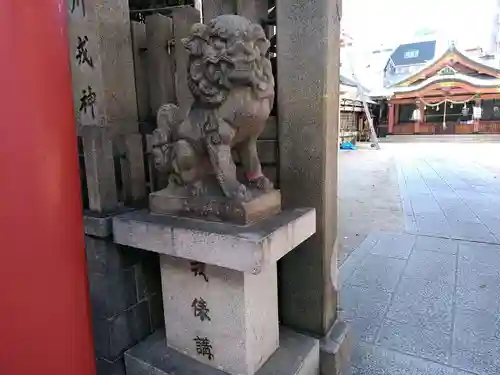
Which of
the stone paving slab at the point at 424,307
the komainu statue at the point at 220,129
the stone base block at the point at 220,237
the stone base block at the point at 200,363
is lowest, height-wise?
the stone paving slab at the point at 424,307

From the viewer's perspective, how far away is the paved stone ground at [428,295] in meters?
1.91

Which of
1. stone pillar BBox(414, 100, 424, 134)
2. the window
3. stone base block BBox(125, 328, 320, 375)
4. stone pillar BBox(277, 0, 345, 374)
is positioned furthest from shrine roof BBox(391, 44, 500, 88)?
stone base block BBox(125, 328, 320, 375)

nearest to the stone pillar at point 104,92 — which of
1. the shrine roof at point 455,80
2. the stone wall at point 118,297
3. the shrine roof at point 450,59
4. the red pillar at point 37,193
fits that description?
the stone wall at point 118,297

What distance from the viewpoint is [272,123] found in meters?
1.68

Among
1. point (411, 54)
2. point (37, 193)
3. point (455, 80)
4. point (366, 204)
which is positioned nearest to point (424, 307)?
point (37, 193)

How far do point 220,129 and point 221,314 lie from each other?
0.73 m

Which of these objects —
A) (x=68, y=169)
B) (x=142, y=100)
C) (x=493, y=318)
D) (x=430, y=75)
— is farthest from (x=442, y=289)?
(x=430, y=75)

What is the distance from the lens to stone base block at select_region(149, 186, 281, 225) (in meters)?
1.32

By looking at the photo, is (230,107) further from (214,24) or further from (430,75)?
(430,75)

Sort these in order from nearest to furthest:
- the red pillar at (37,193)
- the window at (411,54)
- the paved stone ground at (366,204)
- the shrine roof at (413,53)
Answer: the red pillar at (37,193) → the paved stone ground at (366,204) → the shrine roof at (413,53) → the window at (411,54)

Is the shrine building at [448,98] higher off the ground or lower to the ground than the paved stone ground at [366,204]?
higher

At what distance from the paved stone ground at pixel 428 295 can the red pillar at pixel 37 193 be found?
57.3 inches

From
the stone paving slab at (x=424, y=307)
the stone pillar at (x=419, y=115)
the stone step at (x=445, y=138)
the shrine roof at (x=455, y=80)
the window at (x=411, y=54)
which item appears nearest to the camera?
the stone paving slab at (x=424, y=307)

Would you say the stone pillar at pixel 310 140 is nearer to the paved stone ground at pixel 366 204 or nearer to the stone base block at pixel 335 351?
the stone base block at pixel 335 351
